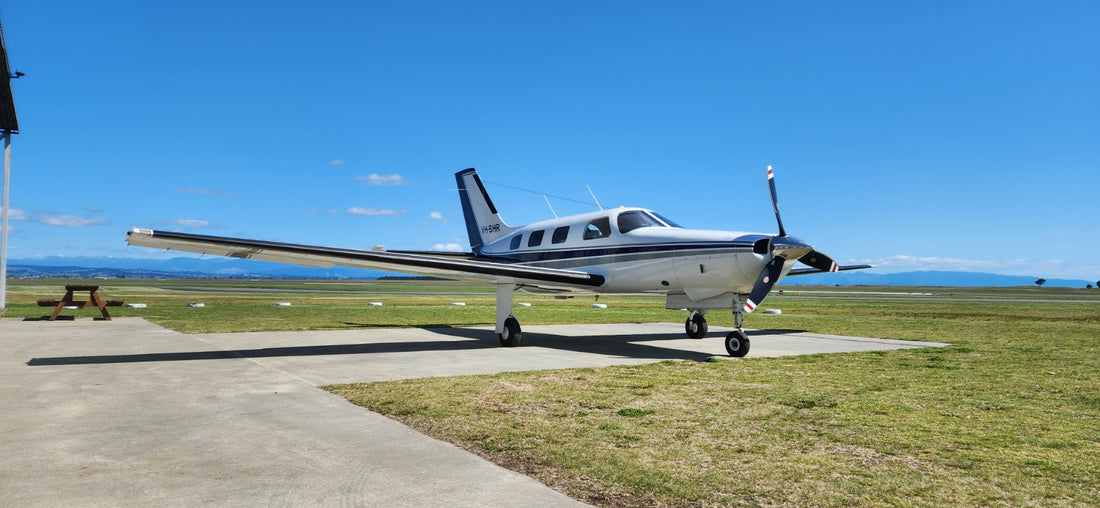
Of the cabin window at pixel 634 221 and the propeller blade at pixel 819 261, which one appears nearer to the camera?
the propeller blade at pixel 819 261

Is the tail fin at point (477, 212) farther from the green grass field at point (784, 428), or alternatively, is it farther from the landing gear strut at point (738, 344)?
the green grass field at point (784, 428)

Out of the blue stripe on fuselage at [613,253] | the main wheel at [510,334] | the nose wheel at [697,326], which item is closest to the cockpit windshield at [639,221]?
the blue stripe on fuselage at [613,253]

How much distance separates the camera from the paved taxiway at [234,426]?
13.5 feet

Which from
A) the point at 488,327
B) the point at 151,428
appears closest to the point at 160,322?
the point at 488,327

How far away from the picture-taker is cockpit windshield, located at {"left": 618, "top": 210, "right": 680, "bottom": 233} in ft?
48.3

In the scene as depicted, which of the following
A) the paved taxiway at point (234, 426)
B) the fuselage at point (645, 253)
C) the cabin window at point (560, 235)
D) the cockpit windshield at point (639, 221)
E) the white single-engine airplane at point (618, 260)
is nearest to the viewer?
the paved taxiway at point (234, 426)

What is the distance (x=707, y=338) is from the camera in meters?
17.2

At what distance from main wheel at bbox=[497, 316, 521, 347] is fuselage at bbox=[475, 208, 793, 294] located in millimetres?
2314

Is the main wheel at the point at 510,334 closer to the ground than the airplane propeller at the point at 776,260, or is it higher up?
closer to the ground

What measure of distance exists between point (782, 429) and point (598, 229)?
385 inches

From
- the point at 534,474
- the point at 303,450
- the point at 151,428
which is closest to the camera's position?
the point at 534,474

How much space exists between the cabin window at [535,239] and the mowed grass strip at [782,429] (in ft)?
23.3

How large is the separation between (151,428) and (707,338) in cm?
1398

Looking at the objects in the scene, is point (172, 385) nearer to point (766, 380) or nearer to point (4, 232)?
point (766, 380)
